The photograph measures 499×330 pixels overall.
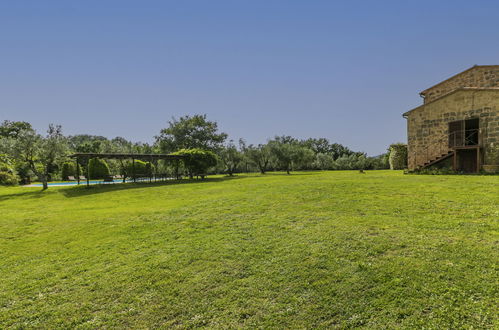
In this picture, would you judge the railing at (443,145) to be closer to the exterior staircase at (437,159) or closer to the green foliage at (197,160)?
the exterior staircase at (437,159)

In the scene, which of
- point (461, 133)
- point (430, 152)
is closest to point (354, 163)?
point (430, 152)

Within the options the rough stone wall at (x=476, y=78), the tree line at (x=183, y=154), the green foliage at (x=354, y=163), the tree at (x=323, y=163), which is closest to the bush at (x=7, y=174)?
the tree line at (x=183, y=154)

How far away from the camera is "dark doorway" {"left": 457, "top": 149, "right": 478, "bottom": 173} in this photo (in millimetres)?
16656

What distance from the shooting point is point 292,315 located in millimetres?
3203

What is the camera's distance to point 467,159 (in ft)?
55.5

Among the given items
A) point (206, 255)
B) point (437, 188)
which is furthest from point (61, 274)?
point (437, 188)

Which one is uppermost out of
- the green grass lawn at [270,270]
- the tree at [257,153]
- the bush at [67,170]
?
the tree at [257,153]

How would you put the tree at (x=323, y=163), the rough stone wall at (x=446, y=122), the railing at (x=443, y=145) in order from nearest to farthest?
the rough stone wall at (x=446, y=122)
the railing at (x=443, y=145)
the tree at (x=323, y=163)

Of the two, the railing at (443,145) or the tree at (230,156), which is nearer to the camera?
the railing at (443,145)

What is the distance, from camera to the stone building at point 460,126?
49.0ft

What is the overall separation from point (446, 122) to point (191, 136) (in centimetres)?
3044

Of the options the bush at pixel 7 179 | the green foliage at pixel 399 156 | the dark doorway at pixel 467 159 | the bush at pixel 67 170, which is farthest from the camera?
the bush at pixel 67 170

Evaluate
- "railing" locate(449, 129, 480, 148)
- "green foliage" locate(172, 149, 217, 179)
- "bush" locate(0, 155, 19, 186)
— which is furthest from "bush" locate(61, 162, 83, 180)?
"railing" locate(449, 129, 480, 148)

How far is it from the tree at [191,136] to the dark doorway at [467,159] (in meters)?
28.1
